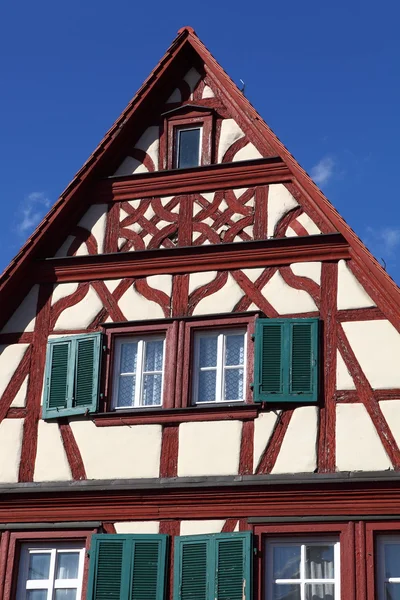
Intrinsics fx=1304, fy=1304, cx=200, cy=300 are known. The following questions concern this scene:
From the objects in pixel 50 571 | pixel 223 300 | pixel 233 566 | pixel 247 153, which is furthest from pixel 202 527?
pixel 247 153

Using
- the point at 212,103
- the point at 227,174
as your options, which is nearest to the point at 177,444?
the point at 227,174

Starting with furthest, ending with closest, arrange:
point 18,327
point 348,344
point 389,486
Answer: point 18,327, point 348,344, point 389,486

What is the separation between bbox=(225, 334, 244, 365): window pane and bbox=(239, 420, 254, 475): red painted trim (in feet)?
2.69

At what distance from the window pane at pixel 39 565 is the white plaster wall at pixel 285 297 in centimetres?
364

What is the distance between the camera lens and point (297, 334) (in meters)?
14.0

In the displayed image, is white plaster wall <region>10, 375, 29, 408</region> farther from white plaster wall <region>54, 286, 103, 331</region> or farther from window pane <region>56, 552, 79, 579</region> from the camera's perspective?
window pane <region>56, 552, 79, 579</region>

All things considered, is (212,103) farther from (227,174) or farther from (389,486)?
(389,486)

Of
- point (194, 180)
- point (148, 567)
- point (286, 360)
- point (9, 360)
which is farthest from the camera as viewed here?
point (194, 180)

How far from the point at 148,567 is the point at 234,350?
8.38 feet

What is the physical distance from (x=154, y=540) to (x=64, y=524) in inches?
41.6

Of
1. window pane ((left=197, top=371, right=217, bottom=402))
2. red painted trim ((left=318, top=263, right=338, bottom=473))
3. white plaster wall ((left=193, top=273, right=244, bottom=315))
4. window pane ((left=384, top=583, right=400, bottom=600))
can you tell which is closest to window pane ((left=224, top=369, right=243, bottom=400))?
window pane ((left=197, top=371, right=217, bottom=402))

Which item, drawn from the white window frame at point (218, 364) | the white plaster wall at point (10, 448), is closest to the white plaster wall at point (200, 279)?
the white window frame at point (218, 364)

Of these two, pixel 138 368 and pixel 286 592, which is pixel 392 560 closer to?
pixel 286 592

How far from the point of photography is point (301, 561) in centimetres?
1302
